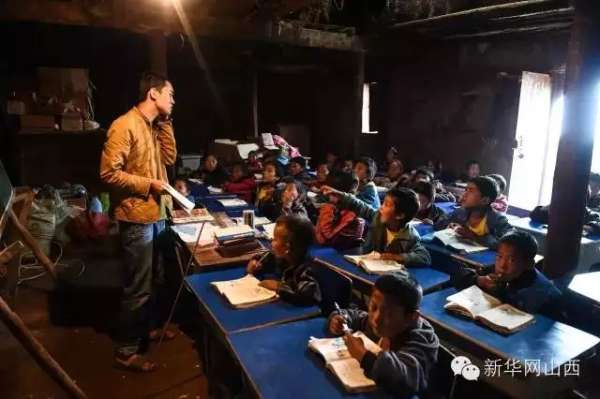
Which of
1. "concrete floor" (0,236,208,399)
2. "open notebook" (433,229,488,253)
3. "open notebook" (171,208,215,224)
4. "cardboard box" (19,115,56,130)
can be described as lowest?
"concrete floor" (0,236,208,399)

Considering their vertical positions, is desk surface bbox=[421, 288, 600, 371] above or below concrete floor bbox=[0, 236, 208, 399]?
above

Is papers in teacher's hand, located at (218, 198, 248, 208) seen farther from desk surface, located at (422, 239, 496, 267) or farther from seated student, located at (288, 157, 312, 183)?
desk surface, located at (422, 239, 496, 267)

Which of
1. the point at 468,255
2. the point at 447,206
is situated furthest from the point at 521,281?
the point at 447,206

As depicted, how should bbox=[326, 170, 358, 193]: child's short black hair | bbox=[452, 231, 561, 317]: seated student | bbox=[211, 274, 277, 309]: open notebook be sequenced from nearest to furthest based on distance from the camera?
bbox=[211, 274, 277, 309]: open notebook → bbox=[452, 231, 561, 317]: seated student → bbox=[326, 170, 358, 193]: child's short black hair

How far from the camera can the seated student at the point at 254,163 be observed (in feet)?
23.6

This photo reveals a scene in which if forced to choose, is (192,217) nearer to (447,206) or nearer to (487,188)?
(487,188)

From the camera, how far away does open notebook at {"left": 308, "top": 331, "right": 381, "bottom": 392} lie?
5.64 ft

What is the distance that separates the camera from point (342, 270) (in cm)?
312

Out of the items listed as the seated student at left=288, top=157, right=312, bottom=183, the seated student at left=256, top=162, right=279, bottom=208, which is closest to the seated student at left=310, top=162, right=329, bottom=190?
the seated student at left=288, top=157, right=312, bottom=183

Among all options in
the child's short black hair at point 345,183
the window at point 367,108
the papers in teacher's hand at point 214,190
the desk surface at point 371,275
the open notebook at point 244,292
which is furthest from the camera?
the window at point 367,108

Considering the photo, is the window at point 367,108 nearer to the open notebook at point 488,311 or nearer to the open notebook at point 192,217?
the open notebook at point 192,217

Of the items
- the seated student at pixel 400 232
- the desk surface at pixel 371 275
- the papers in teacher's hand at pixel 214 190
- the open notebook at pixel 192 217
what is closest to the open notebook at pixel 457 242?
the seated student at pixel 400 232

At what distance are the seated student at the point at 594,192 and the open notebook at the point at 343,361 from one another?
441 cm

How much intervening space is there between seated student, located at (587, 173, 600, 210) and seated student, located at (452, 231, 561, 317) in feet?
10.1
